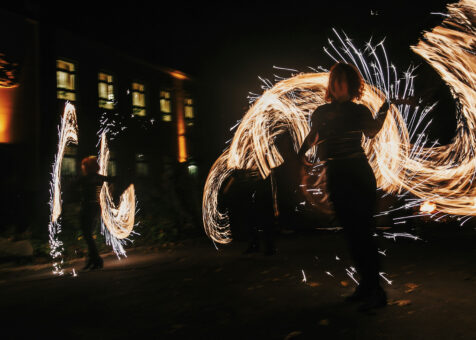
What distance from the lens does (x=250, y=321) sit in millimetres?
4387

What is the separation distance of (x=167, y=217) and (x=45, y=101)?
9351 millimetres

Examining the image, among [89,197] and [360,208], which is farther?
[89,197]

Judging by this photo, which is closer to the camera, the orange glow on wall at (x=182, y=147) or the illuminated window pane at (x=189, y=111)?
the orange glow on wall at (x=182, y=147)

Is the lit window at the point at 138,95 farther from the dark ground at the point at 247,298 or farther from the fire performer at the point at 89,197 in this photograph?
the dark ground at the point at 247,298

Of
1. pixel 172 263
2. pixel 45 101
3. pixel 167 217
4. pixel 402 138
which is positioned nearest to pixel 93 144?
pixel 45 101

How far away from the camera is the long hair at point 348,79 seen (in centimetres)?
475

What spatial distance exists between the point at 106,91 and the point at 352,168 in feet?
68.5

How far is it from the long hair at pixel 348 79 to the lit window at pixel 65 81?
18233 mm

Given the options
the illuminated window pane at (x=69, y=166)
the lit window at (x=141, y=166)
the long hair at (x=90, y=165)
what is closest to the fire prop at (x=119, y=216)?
the long hair at (x=90, y=165)

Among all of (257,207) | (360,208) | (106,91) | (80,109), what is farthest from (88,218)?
(106,91)

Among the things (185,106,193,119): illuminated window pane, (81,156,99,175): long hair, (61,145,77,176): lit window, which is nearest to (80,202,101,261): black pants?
(81,156,99,175): long hair

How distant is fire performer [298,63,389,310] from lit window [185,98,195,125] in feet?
79.0

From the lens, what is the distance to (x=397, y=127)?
786cm

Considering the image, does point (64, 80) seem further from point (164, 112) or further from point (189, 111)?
point (189, 111)
